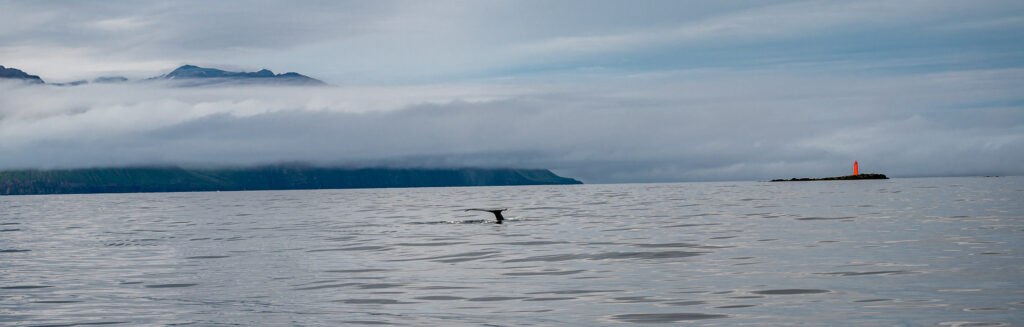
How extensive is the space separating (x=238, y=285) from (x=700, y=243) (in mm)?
20556

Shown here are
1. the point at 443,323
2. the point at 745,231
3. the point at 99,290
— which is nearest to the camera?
the point at 443,323

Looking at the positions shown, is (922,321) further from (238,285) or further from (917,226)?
(917,226)

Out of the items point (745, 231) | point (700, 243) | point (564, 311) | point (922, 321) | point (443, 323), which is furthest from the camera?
point (745, 231)

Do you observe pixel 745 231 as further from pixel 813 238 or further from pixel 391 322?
pixel 391 322

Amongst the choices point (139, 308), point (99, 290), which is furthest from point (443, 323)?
point (99, 290)

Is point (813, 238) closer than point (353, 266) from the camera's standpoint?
No

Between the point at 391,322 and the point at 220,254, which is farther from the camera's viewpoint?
the point at 220,254

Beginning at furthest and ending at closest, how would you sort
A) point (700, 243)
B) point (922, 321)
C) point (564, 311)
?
1. point (700, 243)
2. point (564, 311)
3. point (922, 321)

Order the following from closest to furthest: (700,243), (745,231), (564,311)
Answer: (564,311)
(700,243)
(745,231)

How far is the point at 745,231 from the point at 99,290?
32.1 m

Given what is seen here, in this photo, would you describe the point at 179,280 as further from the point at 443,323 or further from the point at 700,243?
the point at 700,243

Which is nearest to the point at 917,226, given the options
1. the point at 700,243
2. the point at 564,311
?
the point at 700,243

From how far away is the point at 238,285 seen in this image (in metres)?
27.2

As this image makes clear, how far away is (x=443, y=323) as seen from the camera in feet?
61.7
